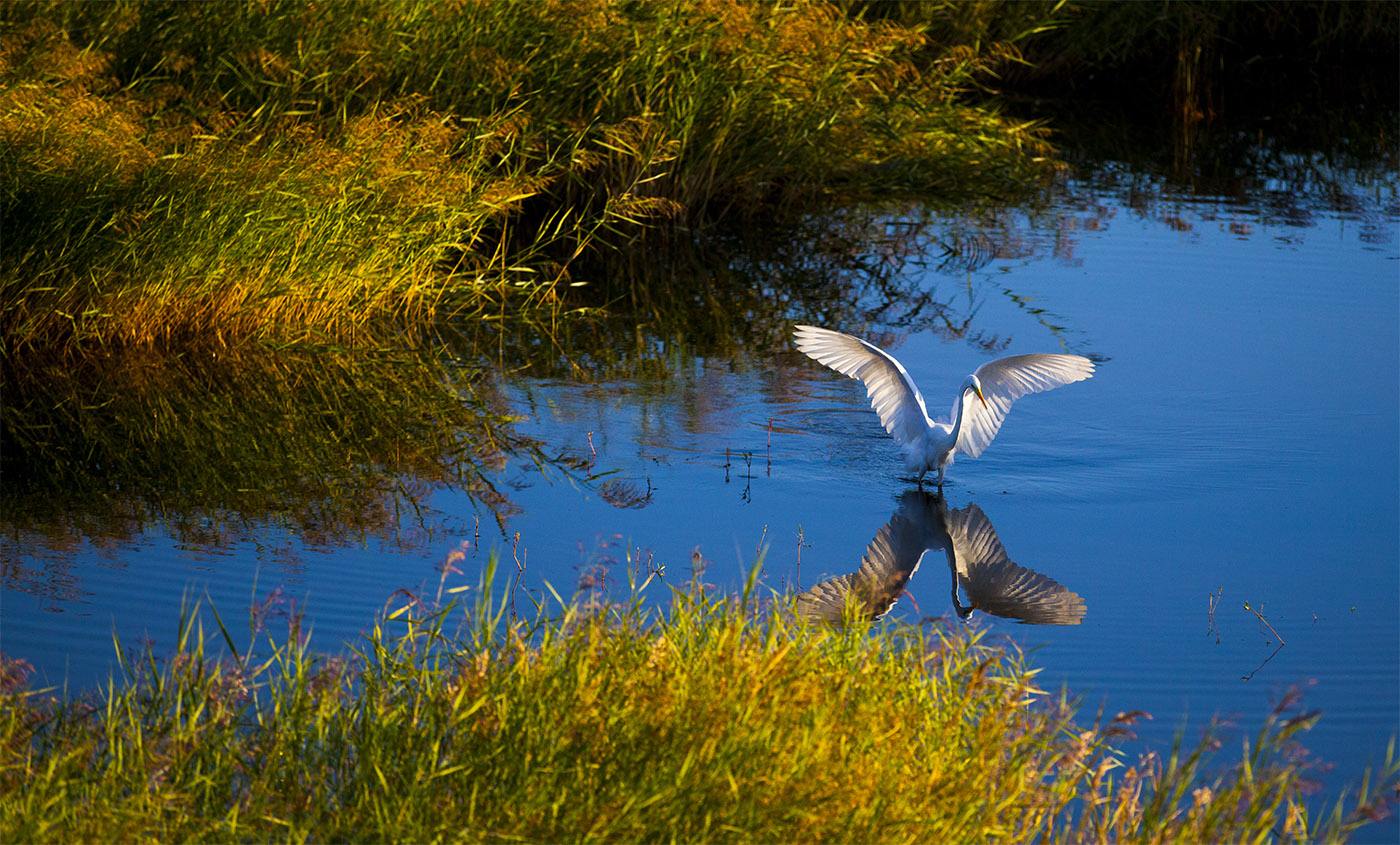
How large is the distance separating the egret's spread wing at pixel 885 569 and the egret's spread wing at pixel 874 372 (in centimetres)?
24

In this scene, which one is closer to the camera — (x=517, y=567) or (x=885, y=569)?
(x=517, y=567)

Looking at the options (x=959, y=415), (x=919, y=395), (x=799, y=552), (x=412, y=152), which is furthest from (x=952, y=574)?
(x=412, y=152)

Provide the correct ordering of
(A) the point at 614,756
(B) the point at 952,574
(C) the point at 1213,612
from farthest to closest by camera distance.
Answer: (B) the point at 952,574
(C) the point at 1213,612
(A) the point at 614,756

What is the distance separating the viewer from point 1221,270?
8266 mm

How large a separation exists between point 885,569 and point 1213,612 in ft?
2.87

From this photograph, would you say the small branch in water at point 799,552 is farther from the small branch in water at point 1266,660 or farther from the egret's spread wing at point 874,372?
the small branch in water at point 1266,660

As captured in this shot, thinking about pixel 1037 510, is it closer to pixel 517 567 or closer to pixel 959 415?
pixel 959 415

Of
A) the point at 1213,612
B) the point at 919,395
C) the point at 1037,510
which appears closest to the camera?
the point at 1213,612

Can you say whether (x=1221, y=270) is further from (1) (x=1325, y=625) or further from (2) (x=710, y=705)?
(2) (x=710, y=705)

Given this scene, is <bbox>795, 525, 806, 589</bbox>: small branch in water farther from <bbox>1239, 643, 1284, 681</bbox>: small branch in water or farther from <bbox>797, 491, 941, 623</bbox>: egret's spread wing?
<bbox>1239, 643, 1284, 681</bbox>: small branch in water

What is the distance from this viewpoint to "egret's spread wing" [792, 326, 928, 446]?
5.30 metres

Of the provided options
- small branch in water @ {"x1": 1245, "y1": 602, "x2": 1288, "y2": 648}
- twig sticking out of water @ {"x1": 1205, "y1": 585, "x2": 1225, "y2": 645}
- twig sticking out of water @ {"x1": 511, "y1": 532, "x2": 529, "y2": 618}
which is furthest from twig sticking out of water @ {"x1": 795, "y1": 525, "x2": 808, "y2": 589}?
small branch in water @ {"x1": 1245, "y1": 602, "x2": 1288, "y2": 648}

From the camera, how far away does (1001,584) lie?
4461mm

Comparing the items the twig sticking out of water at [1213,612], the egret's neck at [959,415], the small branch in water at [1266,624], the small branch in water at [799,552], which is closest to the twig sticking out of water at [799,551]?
the small branch in water at [799,552]
